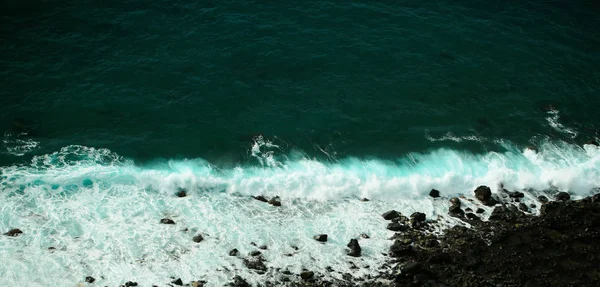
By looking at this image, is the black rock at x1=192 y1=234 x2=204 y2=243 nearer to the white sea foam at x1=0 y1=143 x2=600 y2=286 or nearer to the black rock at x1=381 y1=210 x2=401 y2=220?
the white sea foam at x1=0 y1=143 x2=600 y2=286

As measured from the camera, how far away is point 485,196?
42031 mm

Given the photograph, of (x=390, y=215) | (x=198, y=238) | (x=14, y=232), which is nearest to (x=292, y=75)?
(x=390, y=215)

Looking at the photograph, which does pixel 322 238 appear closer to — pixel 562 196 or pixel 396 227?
pixel 396 227

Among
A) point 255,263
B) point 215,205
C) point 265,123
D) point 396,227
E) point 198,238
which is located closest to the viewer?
point 255,263

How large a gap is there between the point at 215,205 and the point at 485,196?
21279 mm

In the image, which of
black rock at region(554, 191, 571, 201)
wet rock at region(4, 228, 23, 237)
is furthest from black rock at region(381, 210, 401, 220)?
wet rock at region(4, 228, 23, 237)

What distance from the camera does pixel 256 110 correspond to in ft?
163

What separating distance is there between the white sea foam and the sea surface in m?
0.14

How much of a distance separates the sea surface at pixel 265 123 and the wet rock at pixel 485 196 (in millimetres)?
1609

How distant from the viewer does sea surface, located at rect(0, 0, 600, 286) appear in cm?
3816

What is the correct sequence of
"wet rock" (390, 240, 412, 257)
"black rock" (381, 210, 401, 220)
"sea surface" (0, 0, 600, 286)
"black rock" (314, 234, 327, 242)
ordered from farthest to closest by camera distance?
1. "black rock" (381, 210, 401, 220)
2. "sea surface" (0, 0, 600, 286)
3. "black rock" (314, 234, 327, 242)
4. "wet rock" (390, 240, 412, 257)

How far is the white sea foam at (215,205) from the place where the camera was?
35.9m

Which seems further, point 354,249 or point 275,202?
point 275,202

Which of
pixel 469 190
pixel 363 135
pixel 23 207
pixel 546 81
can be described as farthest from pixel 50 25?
pixel 546 81
